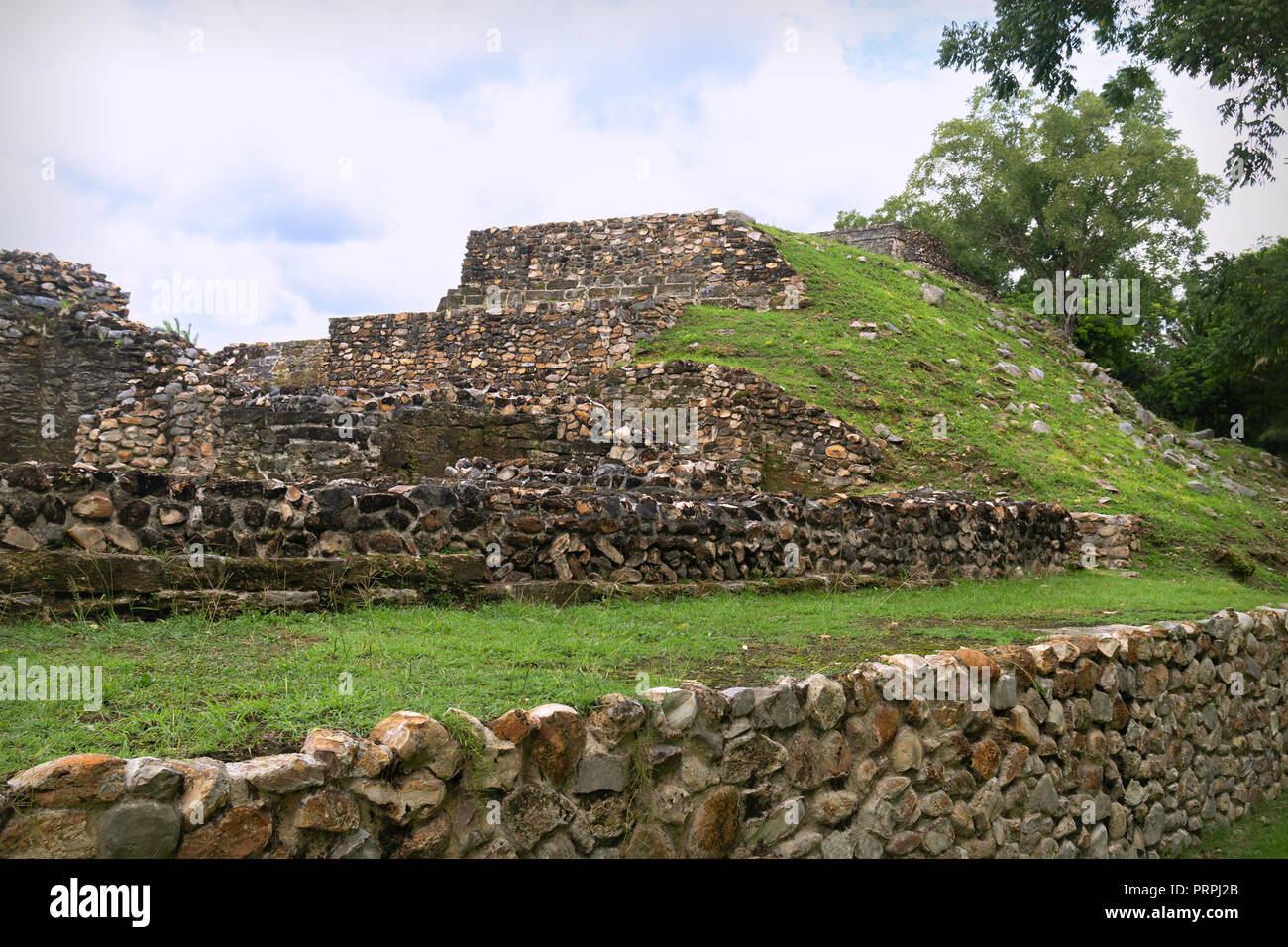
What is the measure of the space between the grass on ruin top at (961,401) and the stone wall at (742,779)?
752cm

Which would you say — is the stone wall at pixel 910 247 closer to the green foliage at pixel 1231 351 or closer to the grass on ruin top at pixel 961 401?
the grass on ruin top at pixel 961 401

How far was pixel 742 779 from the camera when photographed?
3.41 meters

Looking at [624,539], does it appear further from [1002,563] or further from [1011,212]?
[1011,212]

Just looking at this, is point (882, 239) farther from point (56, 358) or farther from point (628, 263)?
point (56, 358)

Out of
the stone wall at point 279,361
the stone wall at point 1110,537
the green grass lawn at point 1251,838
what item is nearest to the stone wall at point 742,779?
the green grass lawn at point 1251,838

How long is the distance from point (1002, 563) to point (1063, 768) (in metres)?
5.88

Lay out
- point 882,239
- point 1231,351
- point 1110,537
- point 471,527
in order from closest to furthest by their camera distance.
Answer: point 471,527 < point 1110,537 < point 1231,351 < point 882,239

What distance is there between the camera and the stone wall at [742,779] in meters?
2.22

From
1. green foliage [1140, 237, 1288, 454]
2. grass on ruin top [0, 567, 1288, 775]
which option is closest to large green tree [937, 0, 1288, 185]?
green foliage [1140, 237, 1288, 454]

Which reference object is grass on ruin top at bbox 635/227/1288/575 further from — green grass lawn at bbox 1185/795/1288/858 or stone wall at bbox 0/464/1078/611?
green grass lawn at bbox 1185/795/1288/858

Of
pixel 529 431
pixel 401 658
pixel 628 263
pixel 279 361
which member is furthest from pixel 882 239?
pixel 401 658

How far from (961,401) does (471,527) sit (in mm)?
12664
